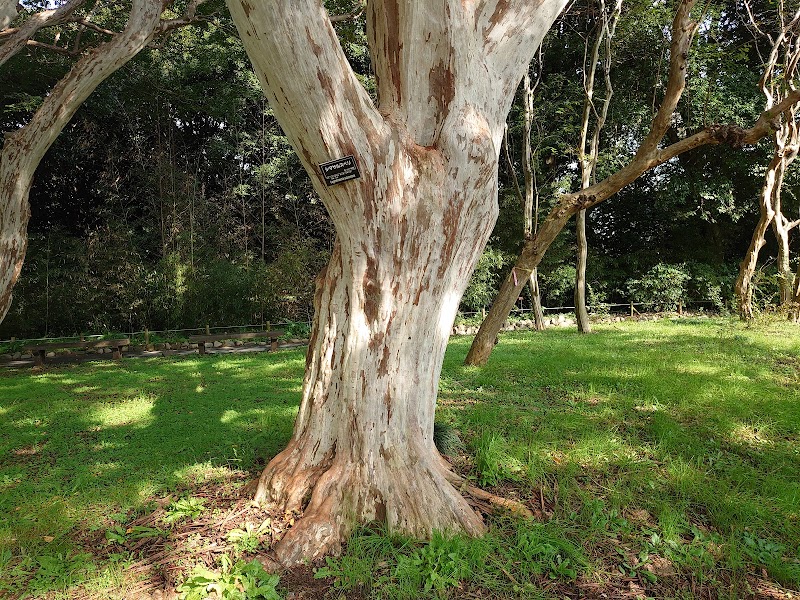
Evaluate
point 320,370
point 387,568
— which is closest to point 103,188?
point 320,370

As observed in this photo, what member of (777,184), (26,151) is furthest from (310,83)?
(777,184)

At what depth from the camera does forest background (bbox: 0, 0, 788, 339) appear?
41.9 ft

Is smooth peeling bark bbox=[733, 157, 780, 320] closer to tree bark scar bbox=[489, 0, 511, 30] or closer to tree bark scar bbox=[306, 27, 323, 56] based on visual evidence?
tree bark scar bbox=[489, 0, 511, 30]

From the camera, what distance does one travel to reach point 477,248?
9.34 feet

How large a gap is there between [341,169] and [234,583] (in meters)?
1.99

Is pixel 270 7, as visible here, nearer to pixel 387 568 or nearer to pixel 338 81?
pixel 338 81

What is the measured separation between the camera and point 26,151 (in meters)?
4.93

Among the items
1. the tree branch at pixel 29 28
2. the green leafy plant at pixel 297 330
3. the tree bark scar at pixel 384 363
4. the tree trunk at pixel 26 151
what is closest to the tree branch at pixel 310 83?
the tree bark scar at pixel 384 363

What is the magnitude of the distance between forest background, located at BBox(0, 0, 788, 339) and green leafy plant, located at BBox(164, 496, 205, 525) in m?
10.5

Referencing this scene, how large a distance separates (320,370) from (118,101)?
47.0 ft

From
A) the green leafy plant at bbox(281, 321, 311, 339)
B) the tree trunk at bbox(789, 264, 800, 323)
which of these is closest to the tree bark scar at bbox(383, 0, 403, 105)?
the green leafy plant at bbox(281, 321, 311, 339)

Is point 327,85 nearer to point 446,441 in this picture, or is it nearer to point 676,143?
point 446,441

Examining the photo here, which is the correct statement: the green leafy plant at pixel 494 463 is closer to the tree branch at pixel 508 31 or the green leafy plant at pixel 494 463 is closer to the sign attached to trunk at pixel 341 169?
the sign attached to trunk at pixel 341 169

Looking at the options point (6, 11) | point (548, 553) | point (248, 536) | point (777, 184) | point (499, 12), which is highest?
point (6, 11)
